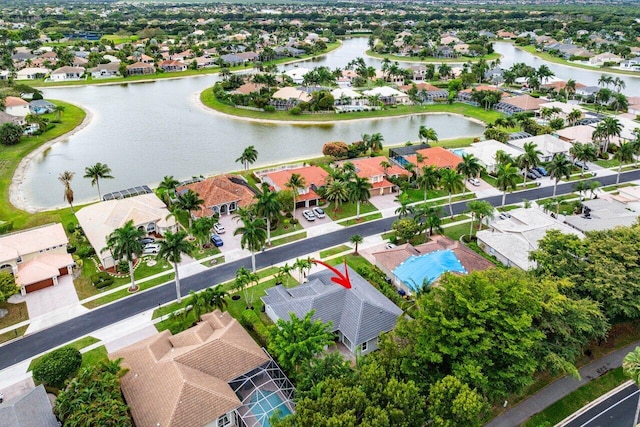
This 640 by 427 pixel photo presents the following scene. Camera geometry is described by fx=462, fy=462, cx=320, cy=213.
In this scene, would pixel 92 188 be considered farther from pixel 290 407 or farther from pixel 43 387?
pixel 290 407

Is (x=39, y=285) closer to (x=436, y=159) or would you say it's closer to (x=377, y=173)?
(x=377, y=173)

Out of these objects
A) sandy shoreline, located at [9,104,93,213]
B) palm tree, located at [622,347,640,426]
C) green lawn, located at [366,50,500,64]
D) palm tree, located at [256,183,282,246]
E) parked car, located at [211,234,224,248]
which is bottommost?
green lawn, located at [366,50,500,64]

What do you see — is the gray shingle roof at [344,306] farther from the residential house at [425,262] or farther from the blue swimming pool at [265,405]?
the blue swimming pool at [265,405]

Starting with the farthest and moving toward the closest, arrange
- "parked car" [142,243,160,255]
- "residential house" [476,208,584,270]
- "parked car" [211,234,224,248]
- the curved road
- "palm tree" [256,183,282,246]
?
A: "parked car" [211,234,224,248] → "parked car" [142,243,160,255] → "palm tree" [256,183,282,246] → "residential house" [476,208,584,270] → the curved road

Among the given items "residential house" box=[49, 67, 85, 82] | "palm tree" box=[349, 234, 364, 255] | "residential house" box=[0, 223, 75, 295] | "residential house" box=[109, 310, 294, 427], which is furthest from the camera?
"residential house" box=[49, 67, 85, 82]

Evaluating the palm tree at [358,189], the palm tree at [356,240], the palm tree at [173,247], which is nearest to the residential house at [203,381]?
the palm tree at [173,247]

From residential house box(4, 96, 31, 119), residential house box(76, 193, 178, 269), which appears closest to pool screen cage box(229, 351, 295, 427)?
residential house box(76, 193, 178, 269)

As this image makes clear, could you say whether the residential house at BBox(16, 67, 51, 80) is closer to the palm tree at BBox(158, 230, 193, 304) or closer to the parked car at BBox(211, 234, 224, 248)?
the parked car at BBox(211, 234, 224, 248)
